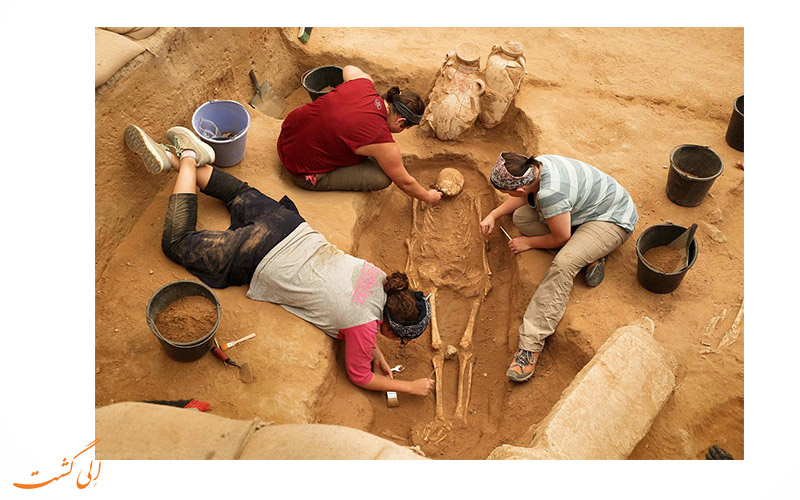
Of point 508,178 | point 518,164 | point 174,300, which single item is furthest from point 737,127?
point 174,300

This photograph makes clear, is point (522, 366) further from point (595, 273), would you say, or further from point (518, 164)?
point (518, 164)

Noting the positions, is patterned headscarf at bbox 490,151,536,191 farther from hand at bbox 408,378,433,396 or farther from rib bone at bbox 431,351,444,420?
hand at bbox 408,378,433,396

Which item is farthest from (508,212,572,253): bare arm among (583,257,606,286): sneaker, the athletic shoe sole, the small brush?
the small brush

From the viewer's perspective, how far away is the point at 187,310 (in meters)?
3.55

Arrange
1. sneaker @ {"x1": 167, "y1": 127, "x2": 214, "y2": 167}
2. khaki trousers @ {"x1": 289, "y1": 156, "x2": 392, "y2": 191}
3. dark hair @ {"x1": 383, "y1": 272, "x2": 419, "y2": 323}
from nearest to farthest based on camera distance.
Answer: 1. dark hair @ {"x1": 383, "y1": 272, "x2": 419, "y2": 323}
2. sneaker @ {"x1": 167, "y1": 127, "x2": 214, "y2": 167}
3. khaki trousers @ {"x1": 289, "y1": 156, "x2": 392, "y2": 191}

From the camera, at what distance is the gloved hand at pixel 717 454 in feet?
10.8

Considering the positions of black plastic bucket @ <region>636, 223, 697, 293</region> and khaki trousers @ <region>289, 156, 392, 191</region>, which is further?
khaki trousers @ <region>289, 156, 392, 191</region>

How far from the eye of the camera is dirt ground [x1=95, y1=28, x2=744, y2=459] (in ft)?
11.8

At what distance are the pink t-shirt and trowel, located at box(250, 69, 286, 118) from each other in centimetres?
309

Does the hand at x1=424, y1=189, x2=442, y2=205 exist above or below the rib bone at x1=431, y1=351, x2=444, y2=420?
above

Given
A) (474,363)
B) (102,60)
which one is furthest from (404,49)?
(474,363)

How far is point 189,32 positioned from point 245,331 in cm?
267

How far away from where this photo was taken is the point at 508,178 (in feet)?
13.0

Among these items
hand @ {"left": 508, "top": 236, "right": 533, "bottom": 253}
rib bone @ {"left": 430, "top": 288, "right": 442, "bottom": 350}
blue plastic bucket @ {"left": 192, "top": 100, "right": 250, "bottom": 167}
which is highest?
blue plastic bucket @ {"left": 192, "top": 100, "right": 250, "bottom": 167}
